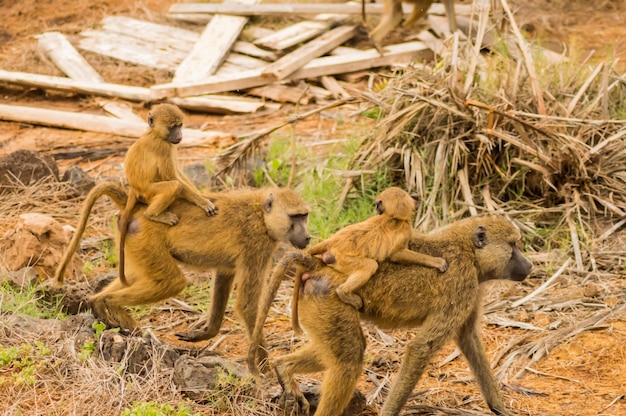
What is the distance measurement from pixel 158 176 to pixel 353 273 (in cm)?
165

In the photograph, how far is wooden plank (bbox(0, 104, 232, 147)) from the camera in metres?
10.1

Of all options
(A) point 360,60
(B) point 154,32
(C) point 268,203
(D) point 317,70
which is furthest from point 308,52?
(C) point 268,203

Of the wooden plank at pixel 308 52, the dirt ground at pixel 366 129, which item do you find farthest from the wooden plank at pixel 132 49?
the wooden plank at pixel 308 52

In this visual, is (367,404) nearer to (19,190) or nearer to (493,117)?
(493,117)

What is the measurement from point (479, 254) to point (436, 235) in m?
0.26

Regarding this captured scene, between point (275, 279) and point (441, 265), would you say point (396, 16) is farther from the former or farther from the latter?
point (275, 279)

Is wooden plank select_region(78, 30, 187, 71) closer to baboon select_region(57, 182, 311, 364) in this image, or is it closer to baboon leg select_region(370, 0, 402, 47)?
baboon leg select_region(370, 0, 402, 47)

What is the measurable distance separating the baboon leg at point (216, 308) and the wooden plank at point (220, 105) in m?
5.11

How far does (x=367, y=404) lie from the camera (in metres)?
5.36

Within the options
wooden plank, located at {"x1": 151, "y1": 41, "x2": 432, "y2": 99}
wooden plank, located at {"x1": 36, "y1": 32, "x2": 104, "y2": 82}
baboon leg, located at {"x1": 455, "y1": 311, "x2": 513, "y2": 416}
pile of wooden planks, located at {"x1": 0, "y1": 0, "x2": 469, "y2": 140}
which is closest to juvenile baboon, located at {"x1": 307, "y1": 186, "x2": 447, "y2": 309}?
baboon leg, located at {"x1": 455, "y1": 311, "x2": 513, "y2": 416}

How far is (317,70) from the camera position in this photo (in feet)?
38.3

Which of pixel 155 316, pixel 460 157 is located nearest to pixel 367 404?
pixel 155 316

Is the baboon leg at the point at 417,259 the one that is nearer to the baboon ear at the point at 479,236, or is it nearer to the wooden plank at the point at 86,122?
the baboon ear at the point at 479,236

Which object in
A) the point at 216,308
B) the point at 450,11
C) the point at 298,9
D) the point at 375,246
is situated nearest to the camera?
the point at 375,246
